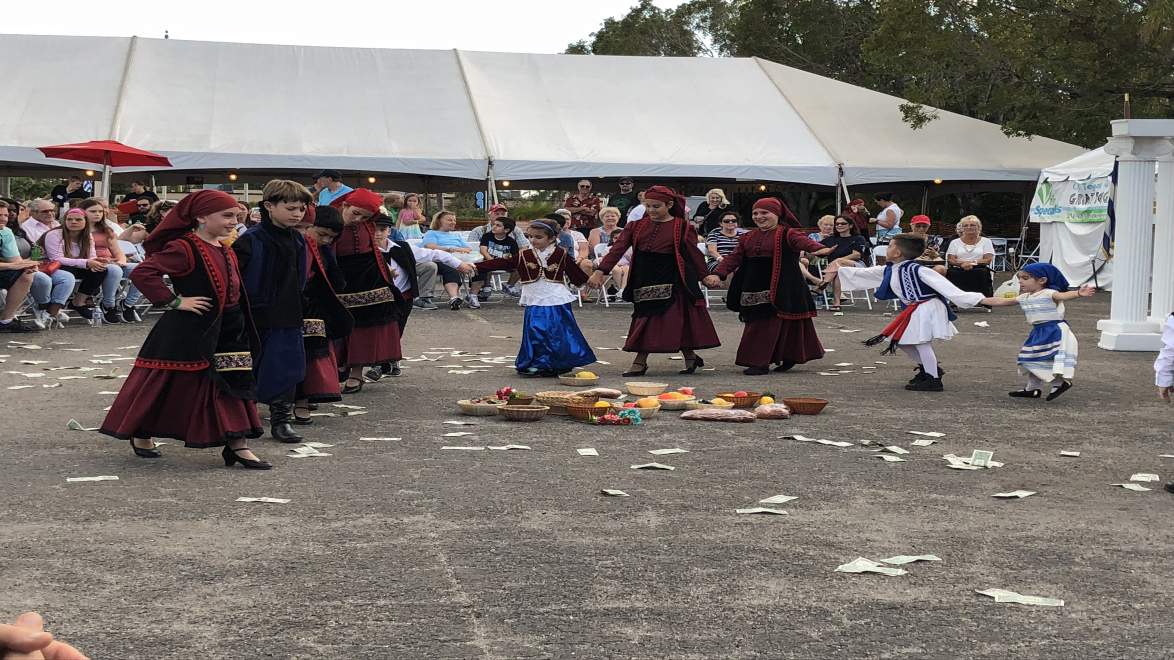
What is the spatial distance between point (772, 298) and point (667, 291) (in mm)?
948

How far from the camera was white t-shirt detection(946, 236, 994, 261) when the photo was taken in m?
20.0

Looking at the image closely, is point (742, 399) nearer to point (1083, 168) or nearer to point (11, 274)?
point (11, 274)

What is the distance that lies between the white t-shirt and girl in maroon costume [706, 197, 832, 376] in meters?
8.09

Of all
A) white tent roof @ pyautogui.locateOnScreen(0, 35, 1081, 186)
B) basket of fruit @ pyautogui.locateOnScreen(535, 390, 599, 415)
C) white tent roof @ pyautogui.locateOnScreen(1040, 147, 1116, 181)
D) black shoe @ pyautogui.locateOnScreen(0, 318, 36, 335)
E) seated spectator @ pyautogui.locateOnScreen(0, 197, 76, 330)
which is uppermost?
white tent roof @ pyautogui.locateOnScreen(0, 35, 1081, 186)

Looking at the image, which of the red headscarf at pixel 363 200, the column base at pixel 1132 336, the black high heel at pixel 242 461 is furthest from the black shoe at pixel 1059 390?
the black high heel at pixel 242 461

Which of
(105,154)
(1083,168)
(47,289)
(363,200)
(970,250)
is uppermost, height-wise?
(105,154)

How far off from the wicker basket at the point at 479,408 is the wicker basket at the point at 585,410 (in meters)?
0.49

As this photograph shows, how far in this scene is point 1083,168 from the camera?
82.0 ft

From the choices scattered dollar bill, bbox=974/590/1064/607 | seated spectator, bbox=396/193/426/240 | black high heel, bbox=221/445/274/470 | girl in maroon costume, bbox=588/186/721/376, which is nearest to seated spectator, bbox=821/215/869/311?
seated spectator, bbox=396/193/426/240

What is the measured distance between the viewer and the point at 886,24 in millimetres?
29781

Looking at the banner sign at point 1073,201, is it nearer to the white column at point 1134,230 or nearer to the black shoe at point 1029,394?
the white column at point 1134,230

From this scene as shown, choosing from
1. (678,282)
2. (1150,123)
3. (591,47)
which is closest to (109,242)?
(678,282)

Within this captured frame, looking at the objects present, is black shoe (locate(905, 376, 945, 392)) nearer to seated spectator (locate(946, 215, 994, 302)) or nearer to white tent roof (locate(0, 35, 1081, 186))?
seated spectator (locate(946, 215, 994, 302))

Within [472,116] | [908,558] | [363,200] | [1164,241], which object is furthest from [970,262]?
[908,558]
